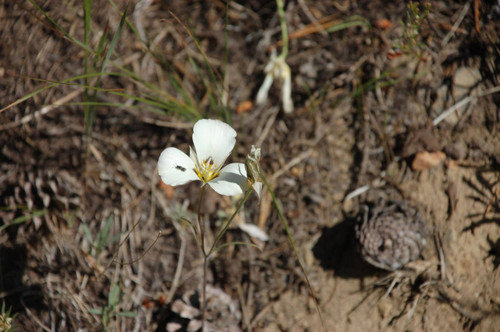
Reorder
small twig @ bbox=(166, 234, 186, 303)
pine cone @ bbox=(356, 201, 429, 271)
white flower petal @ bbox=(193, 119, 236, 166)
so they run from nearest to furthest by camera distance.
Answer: white flower petal @ bbox=(193, 119, 236, 166), pine cone @ bbox=(356, 201, 429, 271), small twig @ bbox=(166, 234, 186, 303)

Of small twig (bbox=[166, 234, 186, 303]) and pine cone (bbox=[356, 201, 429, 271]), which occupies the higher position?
pine cone (bbox=[356, 201, 429, 271])

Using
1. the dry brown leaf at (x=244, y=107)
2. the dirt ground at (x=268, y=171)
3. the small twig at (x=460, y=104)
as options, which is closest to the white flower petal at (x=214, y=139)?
the dirt ground at (x=268, y=171)

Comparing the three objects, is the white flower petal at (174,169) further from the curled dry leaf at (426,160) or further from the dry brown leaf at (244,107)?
the curled dry leaf at (426,160)

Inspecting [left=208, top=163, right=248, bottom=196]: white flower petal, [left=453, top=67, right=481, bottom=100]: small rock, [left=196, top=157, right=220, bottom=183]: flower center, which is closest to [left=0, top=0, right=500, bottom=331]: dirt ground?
[left=453, top=67, right=481, bottom=100]: small rock

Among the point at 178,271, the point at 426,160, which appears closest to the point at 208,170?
the point at 178,271

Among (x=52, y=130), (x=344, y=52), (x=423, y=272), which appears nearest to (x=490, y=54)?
(x=344, y=52)

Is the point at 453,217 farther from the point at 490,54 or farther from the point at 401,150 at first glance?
the point at 490,54

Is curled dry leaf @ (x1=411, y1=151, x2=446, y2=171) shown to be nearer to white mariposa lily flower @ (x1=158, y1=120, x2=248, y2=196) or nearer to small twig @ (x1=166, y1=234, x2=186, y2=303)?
white mariposa lily flower @ (x1=158, y1=120, x2=248, y2=196)
